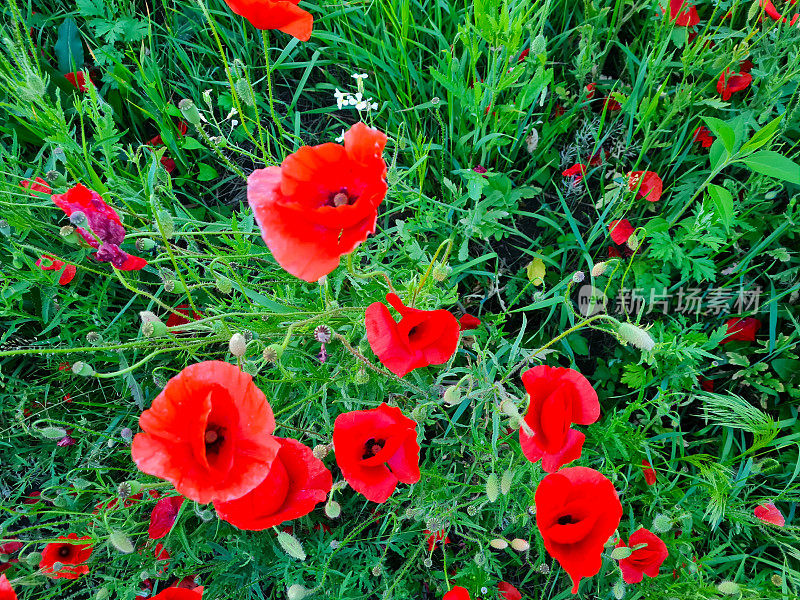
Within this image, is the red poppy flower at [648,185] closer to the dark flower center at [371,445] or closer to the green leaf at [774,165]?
the green leaf at [774,165]

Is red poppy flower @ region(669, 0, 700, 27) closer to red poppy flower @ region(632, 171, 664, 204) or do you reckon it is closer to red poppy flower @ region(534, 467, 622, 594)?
red poppy flower @ region(632, 171, 664, 204)

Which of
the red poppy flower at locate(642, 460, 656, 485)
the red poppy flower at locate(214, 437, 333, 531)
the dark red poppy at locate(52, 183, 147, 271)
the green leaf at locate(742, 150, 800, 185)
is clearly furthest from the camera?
the red poppy flower at locate(642, 460, 656, 485)

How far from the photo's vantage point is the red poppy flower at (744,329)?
222 centimetres

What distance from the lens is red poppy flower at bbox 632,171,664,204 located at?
7.11 feet

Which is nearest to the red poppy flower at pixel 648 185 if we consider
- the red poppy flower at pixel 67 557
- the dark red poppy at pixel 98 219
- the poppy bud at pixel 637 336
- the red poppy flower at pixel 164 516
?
the poppy bud at pixel 637 336

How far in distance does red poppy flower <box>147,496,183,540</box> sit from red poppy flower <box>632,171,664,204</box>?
6.67 ft

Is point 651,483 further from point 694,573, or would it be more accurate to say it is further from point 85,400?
point 85,400

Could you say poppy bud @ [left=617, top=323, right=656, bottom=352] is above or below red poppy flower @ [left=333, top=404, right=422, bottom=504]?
above

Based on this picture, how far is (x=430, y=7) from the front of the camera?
2426 mm

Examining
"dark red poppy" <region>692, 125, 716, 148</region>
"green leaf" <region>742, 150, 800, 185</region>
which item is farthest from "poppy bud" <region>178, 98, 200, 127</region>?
"dark red poppy" <region>692, 125, 716, 148</region>

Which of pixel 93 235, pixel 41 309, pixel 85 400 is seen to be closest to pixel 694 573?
pixel 93 235

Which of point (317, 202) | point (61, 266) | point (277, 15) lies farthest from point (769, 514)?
point (61, 266)

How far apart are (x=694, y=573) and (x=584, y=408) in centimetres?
83

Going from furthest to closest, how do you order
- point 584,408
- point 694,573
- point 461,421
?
point 461,421 < point 694,573 < point 584,408
